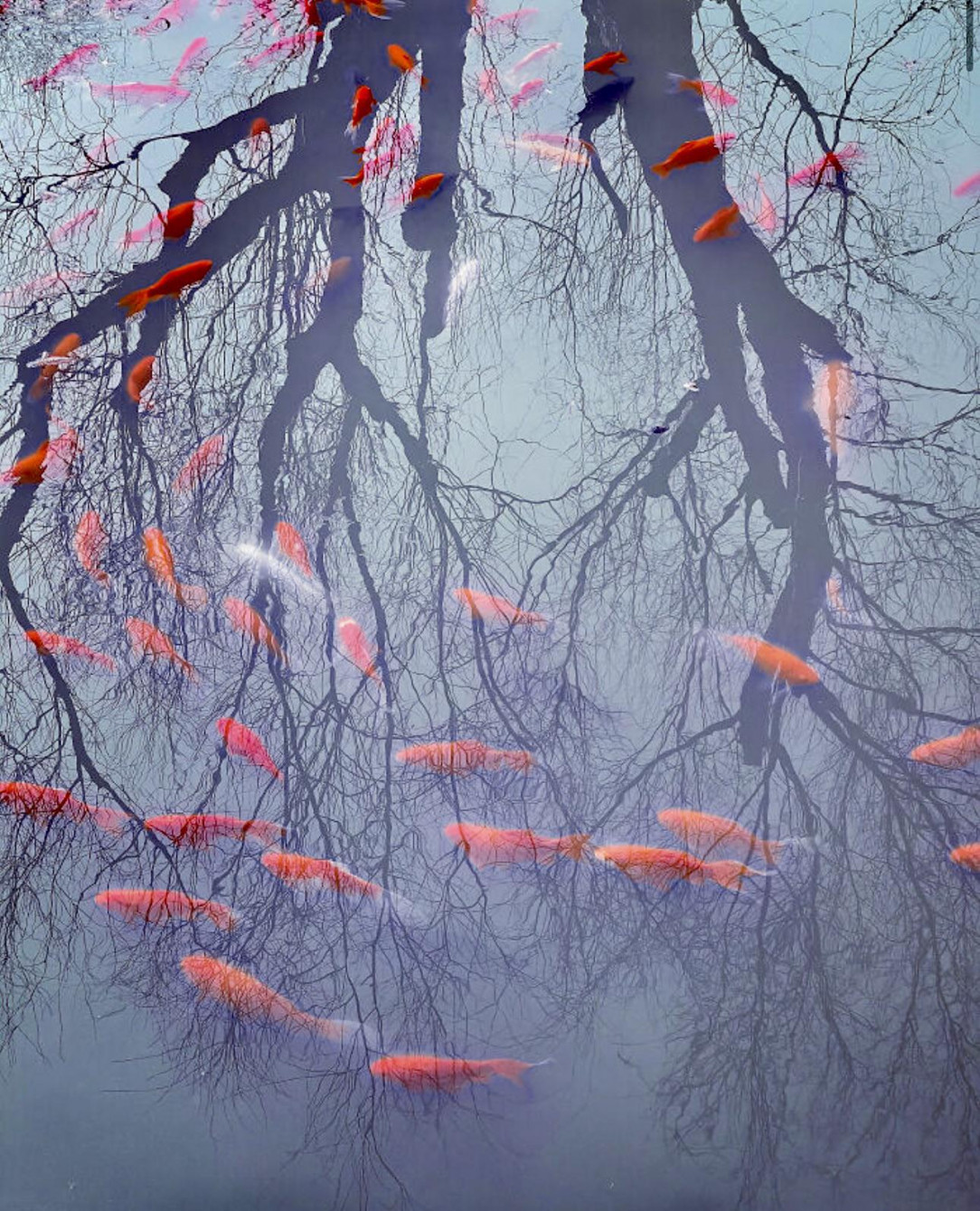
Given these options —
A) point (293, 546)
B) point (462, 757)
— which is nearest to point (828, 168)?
point (293, 546)

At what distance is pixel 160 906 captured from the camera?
4.74ft

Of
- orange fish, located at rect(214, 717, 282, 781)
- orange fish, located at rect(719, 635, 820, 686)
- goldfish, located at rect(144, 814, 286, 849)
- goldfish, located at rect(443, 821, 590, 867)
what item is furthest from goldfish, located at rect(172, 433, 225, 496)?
orange fish, located at rect(719, 635, 820, 686)

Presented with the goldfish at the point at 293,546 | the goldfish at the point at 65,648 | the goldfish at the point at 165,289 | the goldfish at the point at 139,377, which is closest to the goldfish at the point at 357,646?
the goldfish at the point at 293,546

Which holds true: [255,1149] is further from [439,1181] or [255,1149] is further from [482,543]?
[482,543]

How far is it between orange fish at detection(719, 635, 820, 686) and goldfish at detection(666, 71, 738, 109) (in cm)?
129

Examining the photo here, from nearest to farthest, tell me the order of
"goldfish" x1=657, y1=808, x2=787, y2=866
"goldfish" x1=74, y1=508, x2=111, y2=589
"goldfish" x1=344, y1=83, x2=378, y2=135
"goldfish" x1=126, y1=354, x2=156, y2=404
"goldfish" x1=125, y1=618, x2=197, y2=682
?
"goldfish" x1=657, y1=808, x2=787, y2=866
"goldfish" x1=125, y1=618, x2=197, y2=682
"goldfish" x1=74, y1=508, x2=111, y2=589
"goldfish" x1=126, y1=354, x2=156, y2=404
"goldfish" x1=344, y1=83, x2=378, y2=135

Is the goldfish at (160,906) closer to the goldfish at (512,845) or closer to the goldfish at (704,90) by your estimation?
the goldfish at (512,845)

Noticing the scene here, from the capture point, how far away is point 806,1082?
4.18 feet

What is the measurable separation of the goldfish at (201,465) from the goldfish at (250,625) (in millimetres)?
272

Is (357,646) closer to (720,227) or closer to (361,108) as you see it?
(720,227)

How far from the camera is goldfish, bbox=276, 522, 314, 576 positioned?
5.62 ft

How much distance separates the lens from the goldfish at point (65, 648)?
1663 millimetres

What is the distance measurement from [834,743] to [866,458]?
56 cm

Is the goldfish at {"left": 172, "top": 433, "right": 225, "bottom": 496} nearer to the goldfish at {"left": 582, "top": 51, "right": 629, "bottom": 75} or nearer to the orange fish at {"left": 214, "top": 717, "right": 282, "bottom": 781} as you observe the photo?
the orange fish at {"left": 214, "top": 717, "right": 282, "bottom": 781}
